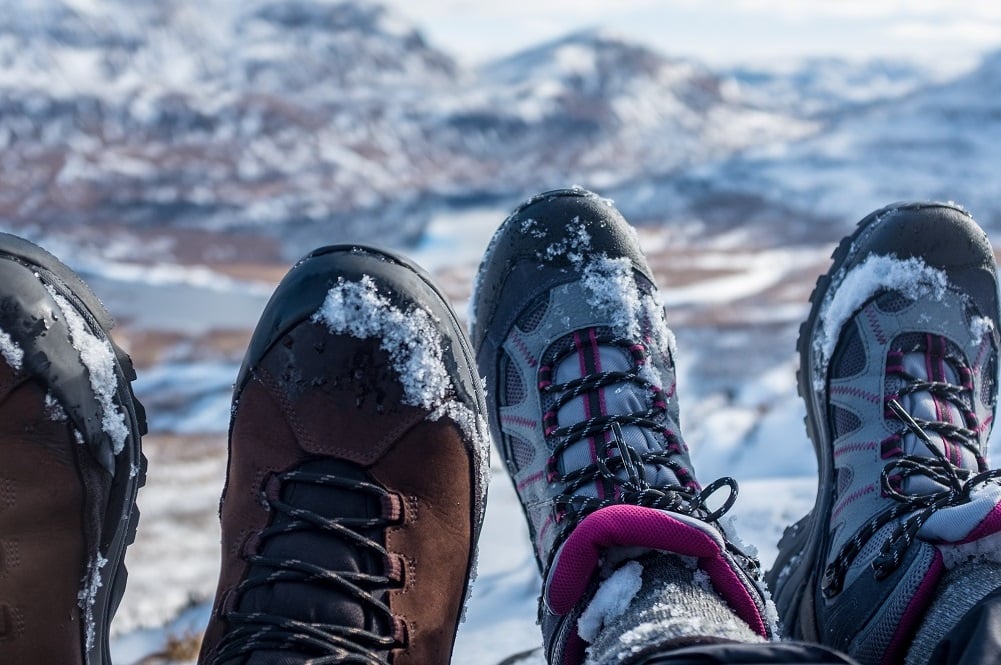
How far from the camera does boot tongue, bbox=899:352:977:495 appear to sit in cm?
159

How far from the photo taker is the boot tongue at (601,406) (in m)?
1.65

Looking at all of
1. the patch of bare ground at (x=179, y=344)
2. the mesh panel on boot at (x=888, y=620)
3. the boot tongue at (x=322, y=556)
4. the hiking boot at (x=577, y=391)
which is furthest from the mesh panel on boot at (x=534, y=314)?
the patch of bare ground at (x=179, y=344)

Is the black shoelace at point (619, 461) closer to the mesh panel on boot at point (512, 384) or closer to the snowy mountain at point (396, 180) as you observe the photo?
the mesh panel on boot at point (512, 384)

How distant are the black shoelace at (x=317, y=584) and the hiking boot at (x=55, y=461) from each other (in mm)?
308

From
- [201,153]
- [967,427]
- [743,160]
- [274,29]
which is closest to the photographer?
[967,427]

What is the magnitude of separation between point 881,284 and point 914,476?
19.3 inches

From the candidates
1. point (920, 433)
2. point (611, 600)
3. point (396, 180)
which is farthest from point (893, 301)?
point (396, 180)

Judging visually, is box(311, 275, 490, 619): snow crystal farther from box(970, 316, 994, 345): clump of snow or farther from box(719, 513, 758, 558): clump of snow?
box(970, 316, 994, 345): clump of snow

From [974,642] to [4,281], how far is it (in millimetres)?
1540

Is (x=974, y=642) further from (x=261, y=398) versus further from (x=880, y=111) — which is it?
(x=880, y=111)

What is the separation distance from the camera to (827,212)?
29125mm

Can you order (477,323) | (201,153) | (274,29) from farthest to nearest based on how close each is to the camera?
(274,29) < (201,153) < (477,323)

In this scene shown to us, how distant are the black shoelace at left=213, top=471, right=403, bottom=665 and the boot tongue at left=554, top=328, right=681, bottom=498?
387 millimetres

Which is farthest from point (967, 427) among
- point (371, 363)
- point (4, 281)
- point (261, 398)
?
point (4, 281)
